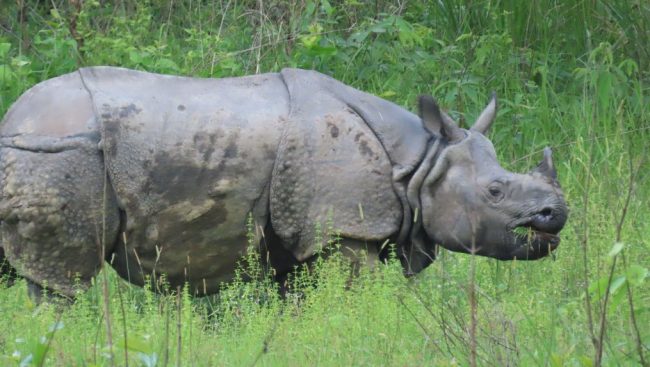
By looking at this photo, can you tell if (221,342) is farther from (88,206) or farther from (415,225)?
(415,225)

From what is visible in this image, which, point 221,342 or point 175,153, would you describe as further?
point 175,153

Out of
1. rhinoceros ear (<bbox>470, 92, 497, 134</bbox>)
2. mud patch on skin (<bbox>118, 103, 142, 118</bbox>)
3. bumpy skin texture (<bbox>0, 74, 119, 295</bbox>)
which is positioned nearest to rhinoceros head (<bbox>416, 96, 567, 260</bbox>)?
rhinoceros ear (<bbox>470, 92, 497, 134</bbox>)

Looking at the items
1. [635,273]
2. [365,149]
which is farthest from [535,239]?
[635,273]

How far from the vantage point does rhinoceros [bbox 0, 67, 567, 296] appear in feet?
22.3

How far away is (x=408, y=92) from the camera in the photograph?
1032 centimetres

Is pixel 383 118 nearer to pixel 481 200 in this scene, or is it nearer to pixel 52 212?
pixel 481 200

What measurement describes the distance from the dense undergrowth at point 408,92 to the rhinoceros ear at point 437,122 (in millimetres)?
696

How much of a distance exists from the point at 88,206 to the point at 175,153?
51 cm

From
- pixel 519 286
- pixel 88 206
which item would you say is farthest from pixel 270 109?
pixel 519 286

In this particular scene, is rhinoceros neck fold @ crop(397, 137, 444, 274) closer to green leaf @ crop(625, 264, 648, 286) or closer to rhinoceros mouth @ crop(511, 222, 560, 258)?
rhinoceros mouth @ crop(511, 222, 560, 258)

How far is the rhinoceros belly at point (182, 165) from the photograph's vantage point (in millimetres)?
6941

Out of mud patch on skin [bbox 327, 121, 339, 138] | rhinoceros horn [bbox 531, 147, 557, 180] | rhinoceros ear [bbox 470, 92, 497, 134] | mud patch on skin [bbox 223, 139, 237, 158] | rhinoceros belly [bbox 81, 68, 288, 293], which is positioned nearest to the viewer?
rhinoceros belly [bbox 81, 68, 288, 293]

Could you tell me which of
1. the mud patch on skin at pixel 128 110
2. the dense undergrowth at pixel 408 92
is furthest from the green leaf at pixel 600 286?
the mud patch on skin at pixel 128 110

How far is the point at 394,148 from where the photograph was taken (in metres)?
7.32
